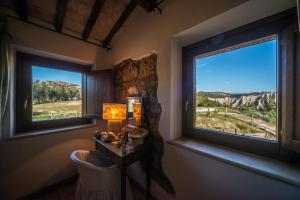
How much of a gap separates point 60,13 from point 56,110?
153 centimetres

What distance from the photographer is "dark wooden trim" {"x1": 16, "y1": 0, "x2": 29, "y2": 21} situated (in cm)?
145

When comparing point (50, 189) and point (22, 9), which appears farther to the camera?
point (50, 189)

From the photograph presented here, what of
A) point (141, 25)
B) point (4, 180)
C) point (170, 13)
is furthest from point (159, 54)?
point (4, 180)

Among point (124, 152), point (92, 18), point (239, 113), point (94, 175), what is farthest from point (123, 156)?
point (92, 18)

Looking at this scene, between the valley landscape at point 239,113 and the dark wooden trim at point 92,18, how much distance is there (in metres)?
1.79

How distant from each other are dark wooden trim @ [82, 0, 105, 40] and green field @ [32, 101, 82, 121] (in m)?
1.27

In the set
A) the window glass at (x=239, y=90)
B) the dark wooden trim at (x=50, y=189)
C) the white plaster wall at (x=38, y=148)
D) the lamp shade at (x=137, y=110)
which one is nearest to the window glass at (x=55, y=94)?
the white plaster wall at (x=38, y=148)

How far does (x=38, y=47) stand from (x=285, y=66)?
111 inches

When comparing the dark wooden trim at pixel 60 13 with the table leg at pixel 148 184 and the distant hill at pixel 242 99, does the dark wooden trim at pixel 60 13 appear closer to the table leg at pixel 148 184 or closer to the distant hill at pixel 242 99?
the distant hill at pixel 242 99

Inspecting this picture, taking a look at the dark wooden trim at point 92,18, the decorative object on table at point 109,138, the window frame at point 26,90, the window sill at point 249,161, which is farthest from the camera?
the window frame at point 26,90

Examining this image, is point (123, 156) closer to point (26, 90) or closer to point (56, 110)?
point (56, 110)

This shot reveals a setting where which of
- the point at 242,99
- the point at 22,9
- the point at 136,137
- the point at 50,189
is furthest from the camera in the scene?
the point at 50,189

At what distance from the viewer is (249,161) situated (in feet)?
3.10

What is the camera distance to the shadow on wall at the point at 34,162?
147cm
